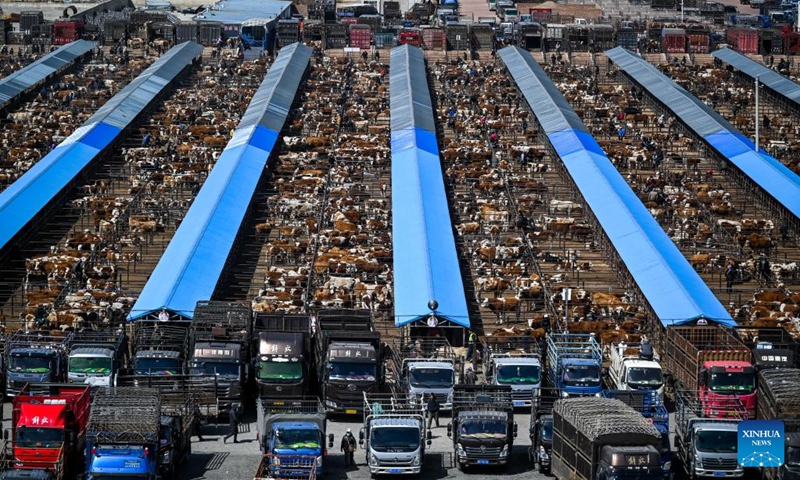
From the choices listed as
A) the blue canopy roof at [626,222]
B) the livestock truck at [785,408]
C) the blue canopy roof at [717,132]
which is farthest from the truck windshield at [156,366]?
the blue canopy roof at [717,132]

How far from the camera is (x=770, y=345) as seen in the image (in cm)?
7481

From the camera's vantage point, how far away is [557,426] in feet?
200

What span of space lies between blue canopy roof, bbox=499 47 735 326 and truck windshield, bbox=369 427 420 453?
778 inches

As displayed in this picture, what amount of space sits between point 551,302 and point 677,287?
662 centimetres

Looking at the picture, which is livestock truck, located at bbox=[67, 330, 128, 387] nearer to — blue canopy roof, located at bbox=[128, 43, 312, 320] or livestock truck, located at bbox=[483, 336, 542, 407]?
blue canopy roof, located at bbox=[128, 43, 312, 320]

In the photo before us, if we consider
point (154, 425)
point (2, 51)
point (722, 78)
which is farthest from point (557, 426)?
point (2, 51)

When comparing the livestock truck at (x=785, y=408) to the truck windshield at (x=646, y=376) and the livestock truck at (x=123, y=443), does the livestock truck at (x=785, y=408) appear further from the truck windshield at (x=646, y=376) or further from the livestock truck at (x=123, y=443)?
the livestock truck at (x=123, y=443)

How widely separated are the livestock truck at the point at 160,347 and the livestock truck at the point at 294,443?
28.1 ft

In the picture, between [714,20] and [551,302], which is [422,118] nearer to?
[551,302]

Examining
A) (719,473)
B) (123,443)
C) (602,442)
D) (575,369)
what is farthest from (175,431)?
(719,473)

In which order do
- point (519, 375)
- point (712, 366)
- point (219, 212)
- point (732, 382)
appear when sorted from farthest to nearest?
point (219, 212) → point (519, 375) → point (712, 366) → point (732, 382)

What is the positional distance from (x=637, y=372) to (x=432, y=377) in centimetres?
820

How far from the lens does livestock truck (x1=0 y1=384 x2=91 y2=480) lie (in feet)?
198

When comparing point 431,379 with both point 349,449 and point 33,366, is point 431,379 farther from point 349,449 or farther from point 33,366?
point 33,366
